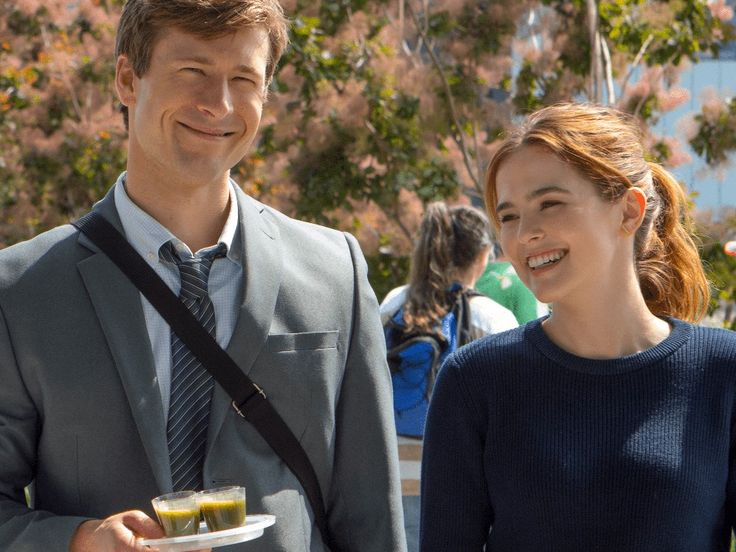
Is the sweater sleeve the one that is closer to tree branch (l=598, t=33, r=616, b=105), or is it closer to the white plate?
the white plate

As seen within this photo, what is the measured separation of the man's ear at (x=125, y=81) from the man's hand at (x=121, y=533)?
0.89 m

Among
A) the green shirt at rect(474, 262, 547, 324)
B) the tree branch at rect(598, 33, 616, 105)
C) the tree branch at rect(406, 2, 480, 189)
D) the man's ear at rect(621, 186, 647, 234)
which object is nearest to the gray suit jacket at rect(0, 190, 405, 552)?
the man's ear at rect(621, 186, 647, 234)

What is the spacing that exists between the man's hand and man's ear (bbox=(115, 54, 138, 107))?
89 cm

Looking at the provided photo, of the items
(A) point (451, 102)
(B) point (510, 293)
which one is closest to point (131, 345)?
(B) point (510, 293)

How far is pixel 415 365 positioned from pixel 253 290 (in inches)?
113

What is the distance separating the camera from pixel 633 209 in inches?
105

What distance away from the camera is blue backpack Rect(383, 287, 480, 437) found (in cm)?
536

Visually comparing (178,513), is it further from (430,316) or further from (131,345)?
(430,316)

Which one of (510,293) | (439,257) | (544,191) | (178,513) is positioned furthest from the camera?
(510,293)

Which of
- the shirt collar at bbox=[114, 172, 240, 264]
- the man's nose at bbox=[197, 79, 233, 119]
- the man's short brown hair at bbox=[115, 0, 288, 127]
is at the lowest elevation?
the shirt collar at bbox=[114, 172, 240, 264]

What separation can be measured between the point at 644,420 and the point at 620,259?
0.35m

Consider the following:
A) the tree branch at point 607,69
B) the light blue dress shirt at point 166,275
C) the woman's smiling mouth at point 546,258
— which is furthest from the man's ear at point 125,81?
the tree branch at point 607,69

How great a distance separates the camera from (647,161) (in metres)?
2.84

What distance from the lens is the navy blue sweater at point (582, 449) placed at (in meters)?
2.46
